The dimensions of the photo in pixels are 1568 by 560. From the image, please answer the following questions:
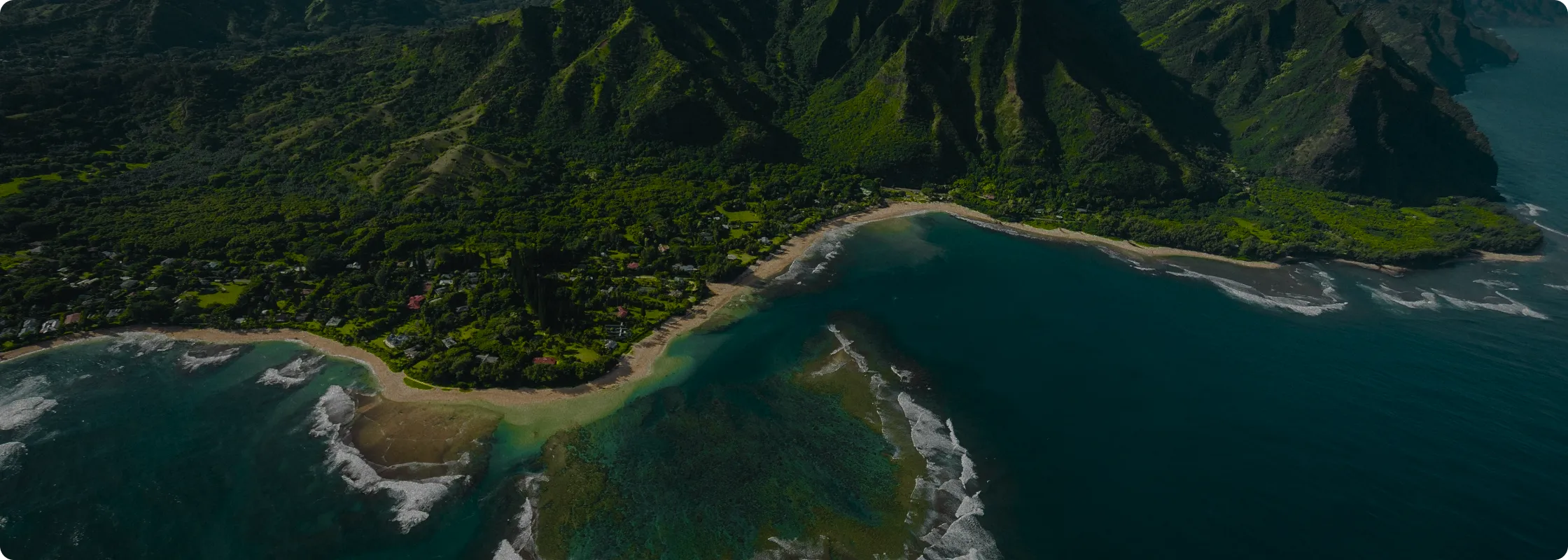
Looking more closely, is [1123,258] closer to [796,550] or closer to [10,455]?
[796,550]

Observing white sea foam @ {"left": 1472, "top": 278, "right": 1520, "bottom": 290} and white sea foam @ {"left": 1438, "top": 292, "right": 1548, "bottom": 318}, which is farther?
white sea foam @ {"left": 1472, "top": 278, "right": 1520, "bottom": 290}

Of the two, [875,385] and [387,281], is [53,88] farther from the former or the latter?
[875,385]

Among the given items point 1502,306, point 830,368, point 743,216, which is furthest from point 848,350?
point 1502,306

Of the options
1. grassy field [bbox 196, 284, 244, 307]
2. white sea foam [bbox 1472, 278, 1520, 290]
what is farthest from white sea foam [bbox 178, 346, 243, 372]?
white sea foam [bbox 1472, 278, 1520, 290]

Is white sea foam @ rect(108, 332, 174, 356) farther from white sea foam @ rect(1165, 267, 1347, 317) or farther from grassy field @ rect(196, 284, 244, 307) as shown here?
white sea foam @ rect(1165, 267, 1347, 317)

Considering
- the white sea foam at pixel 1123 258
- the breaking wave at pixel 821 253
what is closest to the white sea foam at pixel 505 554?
the breaking wave at pixel 821 253

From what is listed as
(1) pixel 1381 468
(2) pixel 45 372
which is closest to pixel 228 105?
(2) pixel 45 372
